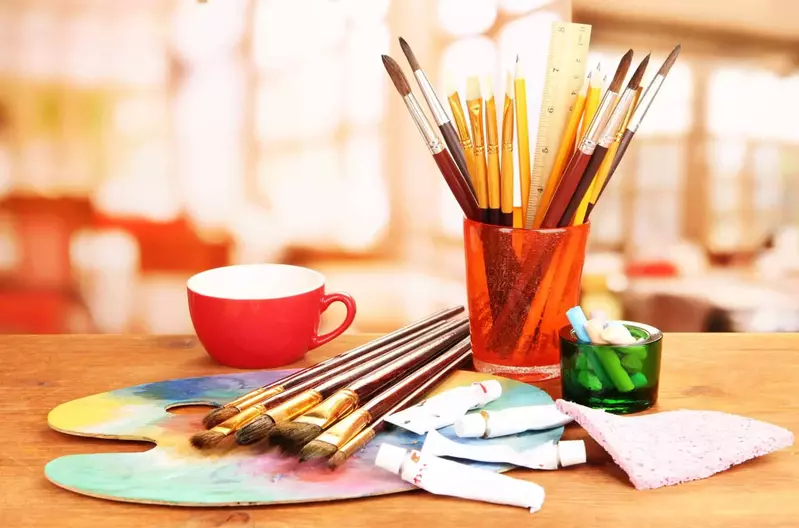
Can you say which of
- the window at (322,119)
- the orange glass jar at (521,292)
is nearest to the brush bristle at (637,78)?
the orange glass jar at (521,292)

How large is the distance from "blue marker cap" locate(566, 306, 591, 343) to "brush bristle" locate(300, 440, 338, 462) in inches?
7.2

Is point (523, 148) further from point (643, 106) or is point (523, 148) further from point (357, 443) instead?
point (357, 443)

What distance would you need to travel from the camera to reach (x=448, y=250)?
1.00 metres

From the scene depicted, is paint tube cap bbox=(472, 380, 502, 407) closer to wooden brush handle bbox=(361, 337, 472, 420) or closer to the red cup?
wooden brush handle bbox=(361, 337, 472, 420)

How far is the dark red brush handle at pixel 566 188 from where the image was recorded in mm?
615

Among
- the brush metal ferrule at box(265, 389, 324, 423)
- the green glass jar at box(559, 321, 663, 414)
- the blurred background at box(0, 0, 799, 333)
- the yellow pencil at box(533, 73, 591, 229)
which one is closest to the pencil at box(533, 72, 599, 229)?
the yellow pencil at box(533, 73, 591, 229)

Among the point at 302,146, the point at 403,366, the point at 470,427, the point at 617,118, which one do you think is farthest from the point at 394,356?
the point at 302,146

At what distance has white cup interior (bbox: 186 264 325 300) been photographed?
746 mm

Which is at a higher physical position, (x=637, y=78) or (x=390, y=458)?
(x=637, y=78)

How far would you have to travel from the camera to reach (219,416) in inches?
21.5

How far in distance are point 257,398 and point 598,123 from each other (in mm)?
289

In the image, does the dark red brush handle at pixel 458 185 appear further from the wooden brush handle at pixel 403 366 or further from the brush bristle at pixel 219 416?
the brush bristle at pixel 219 416

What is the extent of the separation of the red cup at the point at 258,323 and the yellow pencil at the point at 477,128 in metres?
0.15

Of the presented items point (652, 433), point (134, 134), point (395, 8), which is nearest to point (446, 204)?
point (395, 8)
